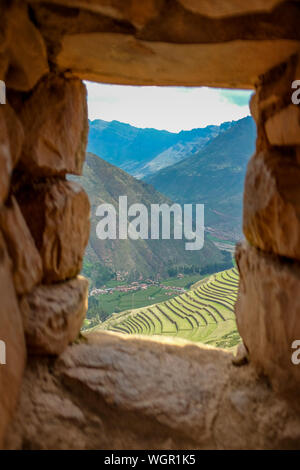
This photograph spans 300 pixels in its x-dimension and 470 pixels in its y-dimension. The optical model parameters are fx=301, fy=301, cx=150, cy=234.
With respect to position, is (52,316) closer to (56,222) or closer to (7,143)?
(56,222)

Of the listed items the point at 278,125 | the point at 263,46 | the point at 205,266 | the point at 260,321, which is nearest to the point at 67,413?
the point at 260,321

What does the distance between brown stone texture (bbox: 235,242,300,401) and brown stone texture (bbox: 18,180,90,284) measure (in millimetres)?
1146

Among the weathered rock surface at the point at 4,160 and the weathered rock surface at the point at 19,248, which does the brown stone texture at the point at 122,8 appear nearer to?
the weathered rock surface at the point at 4,160

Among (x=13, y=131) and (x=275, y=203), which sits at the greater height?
(x=13, y=131)

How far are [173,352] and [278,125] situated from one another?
1.62 meters

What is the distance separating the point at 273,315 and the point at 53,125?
1688mm

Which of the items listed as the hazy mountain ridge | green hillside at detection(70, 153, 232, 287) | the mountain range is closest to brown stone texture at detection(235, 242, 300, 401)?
A: green hillside at detection(70, 153, 232, 287)

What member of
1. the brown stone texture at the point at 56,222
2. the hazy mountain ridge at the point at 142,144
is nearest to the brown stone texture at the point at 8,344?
the brown stone texture at the point at 56,222

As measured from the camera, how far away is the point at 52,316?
5.58 ft

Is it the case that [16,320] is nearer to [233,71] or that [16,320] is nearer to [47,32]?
[47,32]

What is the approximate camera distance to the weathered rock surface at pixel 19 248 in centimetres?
146

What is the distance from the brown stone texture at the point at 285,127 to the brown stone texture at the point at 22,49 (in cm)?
131

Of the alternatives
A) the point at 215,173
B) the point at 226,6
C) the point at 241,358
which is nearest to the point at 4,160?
the point at 226,6
